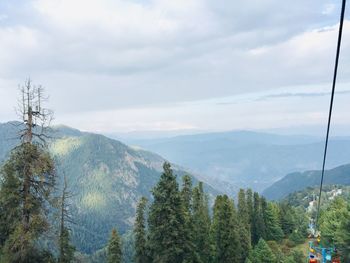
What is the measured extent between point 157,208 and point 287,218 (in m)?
60.8

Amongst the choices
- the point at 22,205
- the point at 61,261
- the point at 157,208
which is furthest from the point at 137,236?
the point at 22,205

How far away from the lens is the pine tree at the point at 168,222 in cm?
4166

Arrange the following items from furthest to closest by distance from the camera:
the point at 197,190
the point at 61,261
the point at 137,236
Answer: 1. the point at 197,190
2. the point at 137,236
3. the point at 61,261

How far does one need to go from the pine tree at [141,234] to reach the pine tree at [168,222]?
655 cm

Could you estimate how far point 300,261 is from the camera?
52.5 m

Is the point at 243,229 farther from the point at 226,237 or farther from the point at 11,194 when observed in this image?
the point at 11,194

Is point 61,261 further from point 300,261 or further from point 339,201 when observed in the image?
point 339,201

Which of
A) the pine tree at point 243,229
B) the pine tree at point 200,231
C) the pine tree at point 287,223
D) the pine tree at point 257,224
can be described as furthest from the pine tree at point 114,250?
the pine tree at point 287,223

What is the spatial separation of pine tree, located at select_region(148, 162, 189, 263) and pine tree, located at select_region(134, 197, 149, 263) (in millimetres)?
6545

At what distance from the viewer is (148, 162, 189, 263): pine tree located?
4166cm

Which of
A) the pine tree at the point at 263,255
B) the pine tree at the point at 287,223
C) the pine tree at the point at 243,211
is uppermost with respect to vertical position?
the pine tree at the point at 243,211

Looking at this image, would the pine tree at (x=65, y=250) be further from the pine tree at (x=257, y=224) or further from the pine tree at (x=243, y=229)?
the pine tree at (x=257, y=224)

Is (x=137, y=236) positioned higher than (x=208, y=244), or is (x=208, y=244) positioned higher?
(x=137, y=236)

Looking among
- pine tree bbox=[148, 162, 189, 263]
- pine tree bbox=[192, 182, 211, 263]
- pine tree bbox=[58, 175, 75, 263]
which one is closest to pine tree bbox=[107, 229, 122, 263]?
pine tree bbox=[148, 162, 189, 263]
